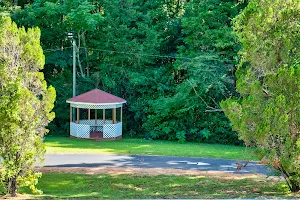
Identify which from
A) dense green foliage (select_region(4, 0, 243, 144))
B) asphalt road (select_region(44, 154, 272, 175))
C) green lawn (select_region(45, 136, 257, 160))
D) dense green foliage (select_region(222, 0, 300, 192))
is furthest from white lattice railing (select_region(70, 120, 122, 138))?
dense green foliage (select_region(222, 0, 300, 192))

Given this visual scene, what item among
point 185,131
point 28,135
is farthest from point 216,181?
point 185,131

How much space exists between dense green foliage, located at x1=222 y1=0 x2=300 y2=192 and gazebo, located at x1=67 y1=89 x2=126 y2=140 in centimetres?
1365

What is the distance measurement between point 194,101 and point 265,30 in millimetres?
13925

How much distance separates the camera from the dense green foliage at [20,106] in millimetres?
11367

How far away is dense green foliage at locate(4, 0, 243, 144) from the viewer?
83.3 feet

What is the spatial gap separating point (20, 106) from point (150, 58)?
55.5 ft

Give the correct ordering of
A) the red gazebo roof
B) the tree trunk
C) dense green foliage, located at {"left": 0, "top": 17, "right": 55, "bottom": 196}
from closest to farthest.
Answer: dense green foliage, located at {"left": 0, "top": 17, "right": 55, "bottom": 196} < the tree trunk < the red gazebo roof

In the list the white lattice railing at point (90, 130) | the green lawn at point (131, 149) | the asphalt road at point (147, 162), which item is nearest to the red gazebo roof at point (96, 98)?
the white lattice railing at point (90, 130)

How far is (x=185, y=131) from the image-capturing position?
26.0 meters

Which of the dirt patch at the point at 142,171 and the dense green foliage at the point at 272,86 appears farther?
the dirt patch at the point at 142,171

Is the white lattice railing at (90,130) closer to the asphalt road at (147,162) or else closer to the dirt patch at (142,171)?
the asphalt road at (147,162)

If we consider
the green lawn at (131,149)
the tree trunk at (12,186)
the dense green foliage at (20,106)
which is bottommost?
the green lawn at (131,149)

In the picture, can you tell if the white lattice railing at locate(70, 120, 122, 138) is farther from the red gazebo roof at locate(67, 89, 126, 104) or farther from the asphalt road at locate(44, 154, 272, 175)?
the asphalt road at locate(44, 154, 272, 175)

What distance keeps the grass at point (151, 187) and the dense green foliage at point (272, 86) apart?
114cm
